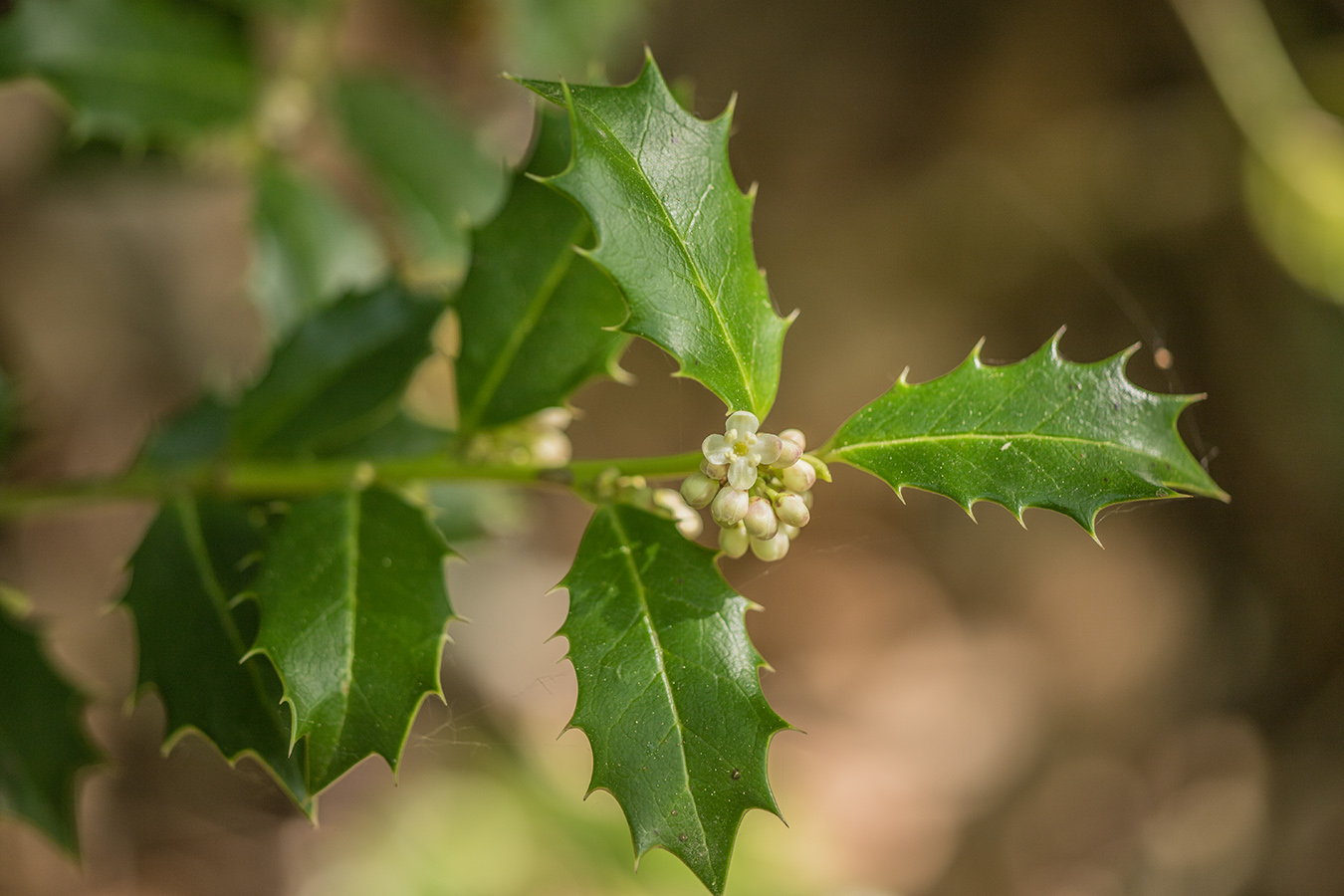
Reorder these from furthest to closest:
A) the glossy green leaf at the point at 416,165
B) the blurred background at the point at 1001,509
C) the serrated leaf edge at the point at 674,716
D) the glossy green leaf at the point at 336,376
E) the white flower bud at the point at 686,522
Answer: the blurred background at the point at 1001,509, the glossy green leaf at the point at 416,165, the glossy green leaf at the point at 336,376, the white flower bud at the point at 686,522, the serrated leaf edge at the point at 674,716

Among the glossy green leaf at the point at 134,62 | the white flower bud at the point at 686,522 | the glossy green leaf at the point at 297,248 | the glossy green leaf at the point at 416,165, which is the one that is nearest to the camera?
the white flower bud at the point at 686,522

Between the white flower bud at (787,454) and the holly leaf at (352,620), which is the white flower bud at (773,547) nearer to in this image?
the white flower bud at (787,454)

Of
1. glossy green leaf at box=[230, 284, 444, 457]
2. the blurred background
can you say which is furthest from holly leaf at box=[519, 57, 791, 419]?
the blurred background

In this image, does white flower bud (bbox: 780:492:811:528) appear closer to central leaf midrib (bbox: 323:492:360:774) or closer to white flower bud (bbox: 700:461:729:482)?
white flower bud (bbox: 700:461:729:482)

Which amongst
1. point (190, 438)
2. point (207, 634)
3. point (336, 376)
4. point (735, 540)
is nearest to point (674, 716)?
point (735, 540)

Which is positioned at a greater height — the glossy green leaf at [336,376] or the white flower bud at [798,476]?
the white flower bud at [798,476]

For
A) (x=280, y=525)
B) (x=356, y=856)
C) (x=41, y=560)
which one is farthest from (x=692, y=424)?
(x=280, y=525)

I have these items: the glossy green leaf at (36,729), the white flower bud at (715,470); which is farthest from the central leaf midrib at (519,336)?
the glossy green leaf at (36,729)
